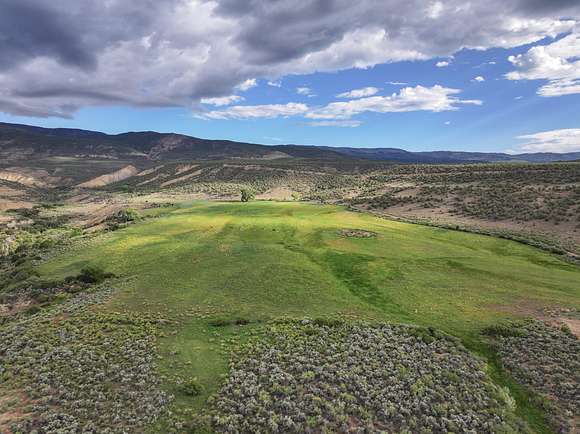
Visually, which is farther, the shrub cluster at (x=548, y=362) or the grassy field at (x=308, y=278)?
the grassy field at (x=308, y=278)

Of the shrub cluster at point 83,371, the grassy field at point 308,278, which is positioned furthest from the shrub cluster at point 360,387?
the shrub cluster at point 83,371

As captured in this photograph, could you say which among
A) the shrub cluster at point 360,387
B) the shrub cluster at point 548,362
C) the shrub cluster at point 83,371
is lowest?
the shrub cluster at point 83,371

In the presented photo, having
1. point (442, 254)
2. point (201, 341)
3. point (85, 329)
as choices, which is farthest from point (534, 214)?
point (85, 329)

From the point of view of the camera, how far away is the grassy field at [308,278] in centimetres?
3181

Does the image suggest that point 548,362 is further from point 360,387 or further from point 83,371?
point 83,371

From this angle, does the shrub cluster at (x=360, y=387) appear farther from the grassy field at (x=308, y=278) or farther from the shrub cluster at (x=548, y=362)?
the shrub cluster at (x=548, y=362)

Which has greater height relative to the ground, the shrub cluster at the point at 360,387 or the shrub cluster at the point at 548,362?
the shrub cluster at the point at 548,362

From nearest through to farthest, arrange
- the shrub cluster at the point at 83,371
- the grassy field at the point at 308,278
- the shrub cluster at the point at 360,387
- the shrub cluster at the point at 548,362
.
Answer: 1. the shrub cluster at the point at 360,387
2. the shrub cluster at the point at 83,371
3. the shrub cluster at the point at 548,362
4. the grassy field at the point at 308,278

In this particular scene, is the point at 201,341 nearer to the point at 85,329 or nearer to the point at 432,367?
the point at 85,329

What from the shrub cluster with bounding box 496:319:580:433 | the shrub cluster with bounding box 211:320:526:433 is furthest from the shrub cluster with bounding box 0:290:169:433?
the shrub cluster with bounding box 496:319:580:433

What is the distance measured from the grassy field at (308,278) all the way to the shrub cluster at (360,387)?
6.80 feet

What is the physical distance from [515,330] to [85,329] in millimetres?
34375

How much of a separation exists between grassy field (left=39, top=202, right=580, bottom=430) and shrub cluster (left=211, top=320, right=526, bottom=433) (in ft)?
6.80

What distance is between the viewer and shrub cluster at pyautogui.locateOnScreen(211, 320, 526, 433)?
66.3 feet
